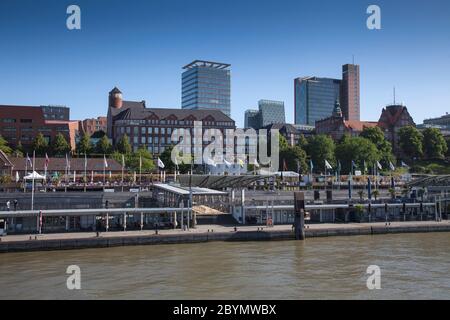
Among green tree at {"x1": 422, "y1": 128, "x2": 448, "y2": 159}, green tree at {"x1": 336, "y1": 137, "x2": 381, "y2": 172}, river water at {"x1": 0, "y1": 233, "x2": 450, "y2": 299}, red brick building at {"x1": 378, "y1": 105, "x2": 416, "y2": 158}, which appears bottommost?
river water at {"x1": 0, "y1": 233, "x2": 450, "y2": 299}

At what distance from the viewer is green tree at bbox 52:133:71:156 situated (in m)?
134

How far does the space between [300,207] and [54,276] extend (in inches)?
1166

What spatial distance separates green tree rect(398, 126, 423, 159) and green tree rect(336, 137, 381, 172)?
22.7 metres

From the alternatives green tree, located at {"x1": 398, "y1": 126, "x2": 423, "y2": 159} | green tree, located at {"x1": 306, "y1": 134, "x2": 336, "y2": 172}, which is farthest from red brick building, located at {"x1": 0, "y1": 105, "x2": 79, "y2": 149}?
green tree, located at {"x1": 398, "y1": 126, "x2": 423, "y2": 159}

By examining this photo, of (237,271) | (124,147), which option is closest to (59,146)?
(124,147)

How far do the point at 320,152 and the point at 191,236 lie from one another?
102 m

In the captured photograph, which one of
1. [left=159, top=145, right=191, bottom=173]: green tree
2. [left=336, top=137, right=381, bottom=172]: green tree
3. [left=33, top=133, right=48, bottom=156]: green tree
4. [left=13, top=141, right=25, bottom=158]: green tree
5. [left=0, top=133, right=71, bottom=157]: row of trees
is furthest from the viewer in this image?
[left=336, top=137, right=381, bottom=172]: green tree

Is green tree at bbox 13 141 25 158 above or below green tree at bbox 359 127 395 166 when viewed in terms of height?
below

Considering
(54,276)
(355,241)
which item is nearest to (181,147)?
(355,241)

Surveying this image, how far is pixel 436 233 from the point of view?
2375 inches

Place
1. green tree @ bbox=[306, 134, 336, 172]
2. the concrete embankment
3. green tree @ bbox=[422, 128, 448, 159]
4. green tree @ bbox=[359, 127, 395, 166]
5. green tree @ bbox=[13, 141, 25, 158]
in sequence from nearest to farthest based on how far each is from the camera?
1. the concrete embankment
2. green tree @ bbox=[13, 141, 25, 158]
3. green tree @ bbox=[306, 134, 336, 172]
4. green tree @ bbox=[359, 127, 395, 166]
5. green tree @ bbox=[422, 128, 448, 159]

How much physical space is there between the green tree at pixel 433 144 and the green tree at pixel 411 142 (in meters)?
3.04

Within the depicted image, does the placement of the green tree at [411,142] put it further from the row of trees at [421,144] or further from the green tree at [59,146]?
the green tree at [59,146]

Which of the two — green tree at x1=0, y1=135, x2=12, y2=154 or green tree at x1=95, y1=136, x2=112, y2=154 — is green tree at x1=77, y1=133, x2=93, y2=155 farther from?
green tree at x1=0, y1=135, x2=12, y2=154
